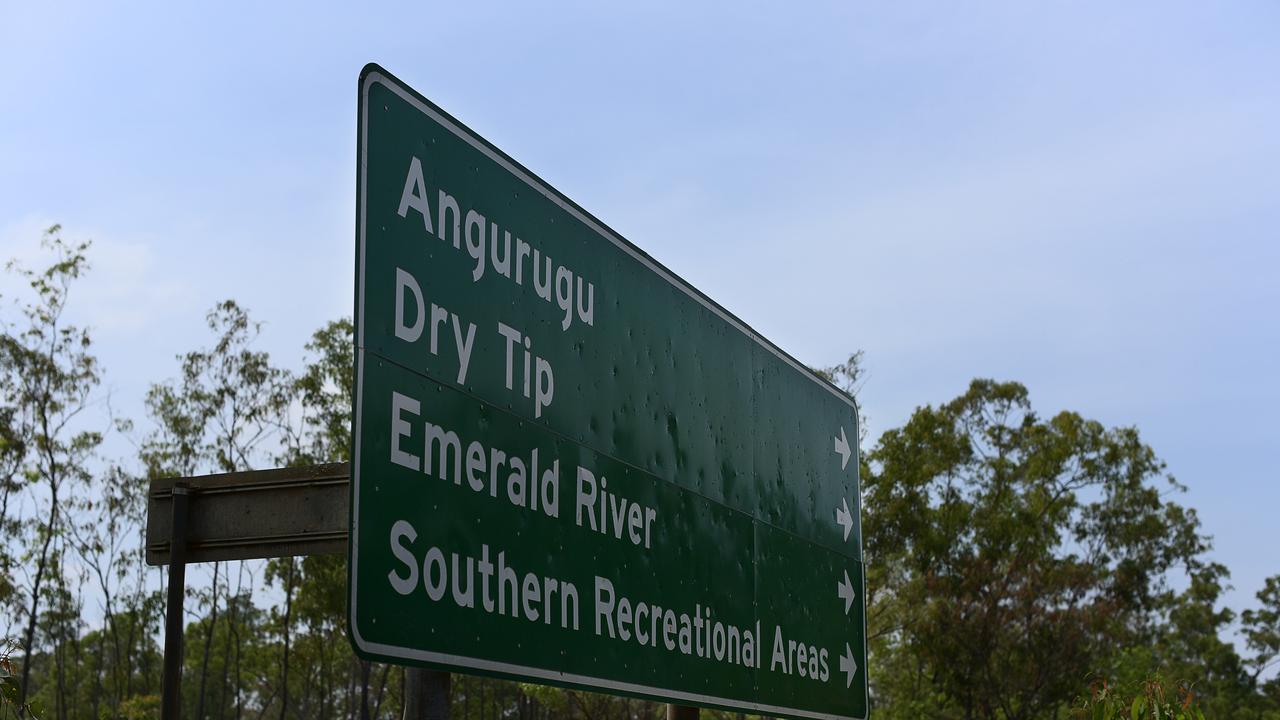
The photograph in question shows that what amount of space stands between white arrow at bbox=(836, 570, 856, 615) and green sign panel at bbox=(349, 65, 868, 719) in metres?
0.34

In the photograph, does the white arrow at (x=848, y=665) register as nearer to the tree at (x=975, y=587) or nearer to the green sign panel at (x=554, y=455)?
the green sign panel at (x=554, y=455)

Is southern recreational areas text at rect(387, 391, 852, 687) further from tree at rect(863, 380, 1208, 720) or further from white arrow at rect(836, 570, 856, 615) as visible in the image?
tree at rect(863, 380, 1208, 720)

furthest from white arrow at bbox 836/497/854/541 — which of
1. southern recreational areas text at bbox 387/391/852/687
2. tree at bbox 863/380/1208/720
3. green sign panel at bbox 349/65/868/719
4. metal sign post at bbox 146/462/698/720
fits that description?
tree at bbox 863/380/1208/720

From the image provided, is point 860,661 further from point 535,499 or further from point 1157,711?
point 535,499

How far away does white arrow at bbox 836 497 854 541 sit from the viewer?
7.01m

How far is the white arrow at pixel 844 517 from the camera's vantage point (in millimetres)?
7008

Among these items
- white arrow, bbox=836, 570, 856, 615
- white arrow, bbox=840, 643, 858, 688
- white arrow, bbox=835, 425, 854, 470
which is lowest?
white arrow, bbox=840, 643, 858, 688

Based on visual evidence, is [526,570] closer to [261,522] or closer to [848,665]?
[261,522]

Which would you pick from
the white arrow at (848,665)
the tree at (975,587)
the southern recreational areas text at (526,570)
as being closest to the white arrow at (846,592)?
the white arrow at (848,665)

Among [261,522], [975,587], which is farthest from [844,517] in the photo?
[975,587]

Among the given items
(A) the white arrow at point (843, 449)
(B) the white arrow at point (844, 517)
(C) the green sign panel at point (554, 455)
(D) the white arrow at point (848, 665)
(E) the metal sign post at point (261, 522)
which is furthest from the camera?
(A) the white arrow at point (843, 449)

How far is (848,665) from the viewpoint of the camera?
272 inches

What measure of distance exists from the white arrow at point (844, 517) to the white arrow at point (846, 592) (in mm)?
224

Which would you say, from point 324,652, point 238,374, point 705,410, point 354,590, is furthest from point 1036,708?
point 354,590
